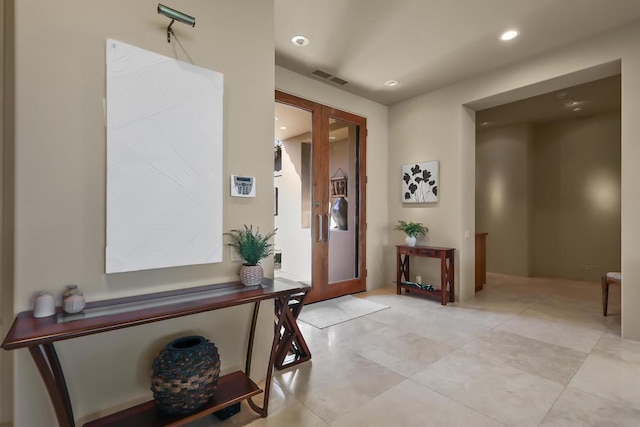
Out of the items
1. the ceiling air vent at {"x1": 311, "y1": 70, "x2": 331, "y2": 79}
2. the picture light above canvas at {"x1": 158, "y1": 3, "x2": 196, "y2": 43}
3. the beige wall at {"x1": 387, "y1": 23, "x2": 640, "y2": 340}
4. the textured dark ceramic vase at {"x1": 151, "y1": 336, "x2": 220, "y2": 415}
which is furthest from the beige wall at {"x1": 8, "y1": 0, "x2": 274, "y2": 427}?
the beige wall at {"x1": 387, "y1": 23, "x2": 640, "y2": 340}

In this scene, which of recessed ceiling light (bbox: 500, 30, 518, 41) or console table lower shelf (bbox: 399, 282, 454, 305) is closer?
recessed ceiling light (bbox: 500, 30, 518, 41)

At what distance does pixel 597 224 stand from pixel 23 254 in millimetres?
7820

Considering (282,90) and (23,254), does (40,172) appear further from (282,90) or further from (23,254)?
(282,90)

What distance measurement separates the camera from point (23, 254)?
1.54 metres

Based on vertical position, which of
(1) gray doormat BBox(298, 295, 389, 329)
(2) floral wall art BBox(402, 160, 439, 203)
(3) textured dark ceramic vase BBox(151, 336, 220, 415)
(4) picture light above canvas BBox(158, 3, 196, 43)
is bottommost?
(1) gray doormat BBox(298, 295, 389, 329)

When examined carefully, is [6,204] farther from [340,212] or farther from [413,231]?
[413,231]

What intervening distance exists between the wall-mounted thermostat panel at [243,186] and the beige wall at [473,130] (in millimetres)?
3294

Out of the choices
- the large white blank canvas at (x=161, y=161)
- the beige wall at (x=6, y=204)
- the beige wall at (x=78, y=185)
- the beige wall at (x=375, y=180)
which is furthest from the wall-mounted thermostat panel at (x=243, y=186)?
the beige wall at (x=375, y=180)

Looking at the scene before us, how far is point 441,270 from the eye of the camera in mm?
4316

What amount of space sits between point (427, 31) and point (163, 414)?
3.88 m

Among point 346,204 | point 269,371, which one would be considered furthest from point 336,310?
point 269,371

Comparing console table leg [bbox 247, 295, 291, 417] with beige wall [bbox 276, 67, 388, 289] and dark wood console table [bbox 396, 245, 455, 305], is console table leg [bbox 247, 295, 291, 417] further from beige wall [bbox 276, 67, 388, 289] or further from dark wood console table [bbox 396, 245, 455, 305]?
beige wall [bbox 276, 67, 388, 289]

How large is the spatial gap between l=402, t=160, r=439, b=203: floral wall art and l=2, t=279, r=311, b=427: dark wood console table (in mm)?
3292

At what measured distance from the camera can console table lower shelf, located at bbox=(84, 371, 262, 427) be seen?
162 cm
